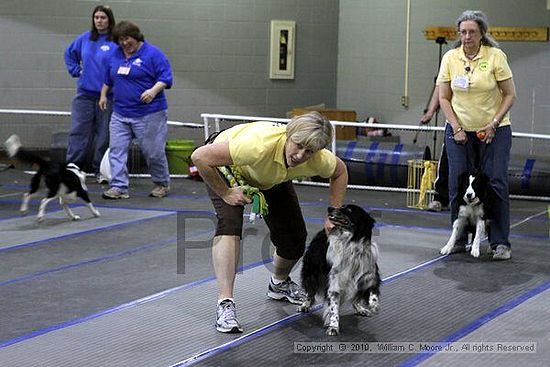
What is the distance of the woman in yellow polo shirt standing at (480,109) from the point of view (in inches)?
234

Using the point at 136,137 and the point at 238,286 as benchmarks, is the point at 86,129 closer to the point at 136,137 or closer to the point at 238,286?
the point at 136,137

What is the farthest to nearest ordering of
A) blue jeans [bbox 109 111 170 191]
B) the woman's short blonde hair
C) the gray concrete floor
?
blue jeans [bbox 109 111 170 191], the gray concrete floor, the woman's short blonde hair

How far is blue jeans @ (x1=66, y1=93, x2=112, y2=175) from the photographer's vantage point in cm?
891

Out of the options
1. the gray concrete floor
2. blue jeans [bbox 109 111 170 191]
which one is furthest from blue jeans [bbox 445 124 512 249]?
blue jeans [bbox 109 111 170 191]

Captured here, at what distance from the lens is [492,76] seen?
5.96 meters

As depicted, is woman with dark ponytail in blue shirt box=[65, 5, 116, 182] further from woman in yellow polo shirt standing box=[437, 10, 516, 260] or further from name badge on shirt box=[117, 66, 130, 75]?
woman in yellow polo shirt standing box=[437, 10, 516, 260]

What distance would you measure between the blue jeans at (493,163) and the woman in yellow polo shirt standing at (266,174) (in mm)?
1825

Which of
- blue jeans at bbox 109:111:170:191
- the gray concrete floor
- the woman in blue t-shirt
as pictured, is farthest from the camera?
blue jeans at bbox 109:111:170:191

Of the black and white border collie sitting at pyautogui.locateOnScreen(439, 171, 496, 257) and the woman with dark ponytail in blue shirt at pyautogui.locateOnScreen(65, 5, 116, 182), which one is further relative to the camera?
the woman with dark ponytail in blue shirt at pyautogui.locateOnScreen(65, 5, 116, 182)

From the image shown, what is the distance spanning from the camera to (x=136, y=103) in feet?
26.7

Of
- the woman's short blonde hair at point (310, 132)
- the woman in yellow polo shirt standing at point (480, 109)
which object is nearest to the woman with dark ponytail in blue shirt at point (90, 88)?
the woman in yellow polo shirt standing at point (480, 109)

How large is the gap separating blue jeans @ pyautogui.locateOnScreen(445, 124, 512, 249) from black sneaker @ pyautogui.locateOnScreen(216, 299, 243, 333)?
2.34 meters

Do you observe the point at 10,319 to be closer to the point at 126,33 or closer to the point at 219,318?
the point at 219,318

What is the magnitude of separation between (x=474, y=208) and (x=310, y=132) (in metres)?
2.46
